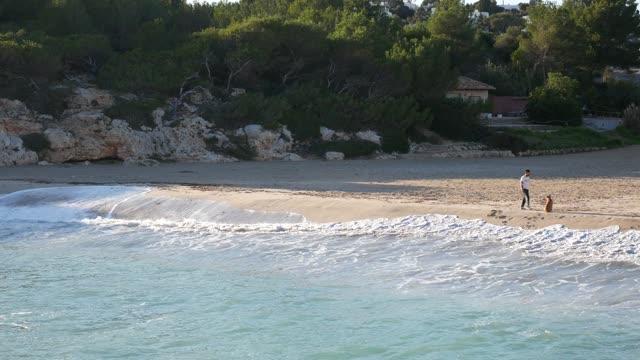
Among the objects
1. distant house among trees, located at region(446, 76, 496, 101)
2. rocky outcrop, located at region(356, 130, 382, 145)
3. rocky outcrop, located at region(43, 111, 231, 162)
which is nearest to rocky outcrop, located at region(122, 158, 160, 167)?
rocky outcrop, located at region(43, 111, 231, 162)

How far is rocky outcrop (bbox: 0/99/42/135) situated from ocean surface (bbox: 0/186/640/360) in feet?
36.2

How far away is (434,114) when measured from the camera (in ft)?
119

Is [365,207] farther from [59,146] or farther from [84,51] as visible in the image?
[84,51]

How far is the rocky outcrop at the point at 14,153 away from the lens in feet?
85.9

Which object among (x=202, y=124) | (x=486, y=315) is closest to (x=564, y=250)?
(x=486, y=315)

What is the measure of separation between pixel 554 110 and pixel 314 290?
3367 centimetres

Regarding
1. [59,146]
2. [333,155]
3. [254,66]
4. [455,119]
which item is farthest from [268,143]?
[455,119]

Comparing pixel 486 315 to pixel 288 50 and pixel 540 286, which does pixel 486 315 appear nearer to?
pixel 540 286

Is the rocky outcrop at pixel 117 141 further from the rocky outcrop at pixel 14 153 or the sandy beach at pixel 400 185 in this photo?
the sandy beach at pixel 400 185

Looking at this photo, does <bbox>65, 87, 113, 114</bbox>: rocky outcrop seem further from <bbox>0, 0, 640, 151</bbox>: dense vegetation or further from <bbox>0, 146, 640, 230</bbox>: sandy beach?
<bbox>0, 146, 640, 230</bbox>: sandy beach

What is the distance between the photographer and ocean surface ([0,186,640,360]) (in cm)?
941

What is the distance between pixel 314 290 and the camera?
11.7 metres

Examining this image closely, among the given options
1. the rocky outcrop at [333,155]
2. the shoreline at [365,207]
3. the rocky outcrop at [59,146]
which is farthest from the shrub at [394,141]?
the shoreline at [365,207]

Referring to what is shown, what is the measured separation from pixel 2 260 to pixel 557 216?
10.3 m
